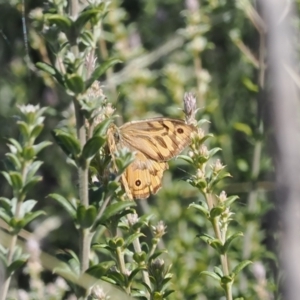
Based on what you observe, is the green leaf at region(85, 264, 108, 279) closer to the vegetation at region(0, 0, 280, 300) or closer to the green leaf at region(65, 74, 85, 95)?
the vegetation at region(0, 0, 280, 300)

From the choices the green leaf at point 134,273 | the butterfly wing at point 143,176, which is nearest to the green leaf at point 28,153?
the green leaf at point 134,273

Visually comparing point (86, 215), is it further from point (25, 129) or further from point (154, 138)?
point (154, 138)

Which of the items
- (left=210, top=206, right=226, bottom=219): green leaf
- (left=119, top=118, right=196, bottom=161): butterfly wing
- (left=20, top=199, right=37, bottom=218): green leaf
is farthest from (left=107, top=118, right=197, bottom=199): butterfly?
(left=20, top=199, right=37, bottom=218): green leaf

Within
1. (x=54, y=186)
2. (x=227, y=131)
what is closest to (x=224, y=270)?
(x=227, y=131)

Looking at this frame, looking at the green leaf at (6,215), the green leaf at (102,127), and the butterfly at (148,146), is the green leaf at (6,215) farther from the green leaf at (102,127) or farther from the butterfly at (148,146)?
the butterfly at (148,146)

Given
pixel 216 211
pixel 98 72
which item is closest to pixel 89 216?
pixel 98 72

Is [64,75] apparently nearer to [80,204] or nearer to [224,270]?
[80,204]

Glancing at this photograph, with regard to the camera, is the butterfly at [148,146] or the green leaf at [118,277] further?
the butterfly at [148,146]
